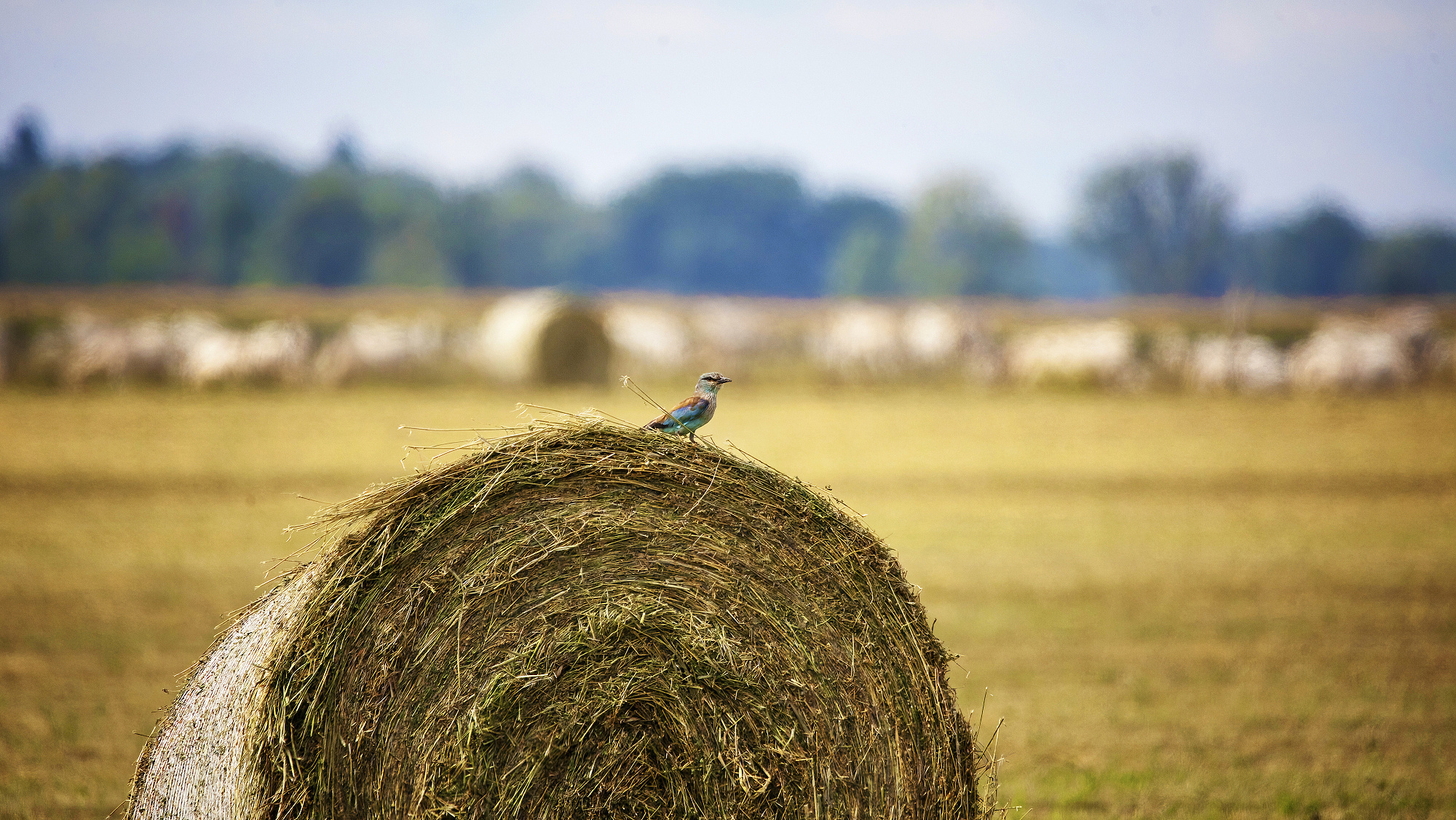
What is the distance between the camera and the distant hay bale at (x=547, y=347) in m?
31.3

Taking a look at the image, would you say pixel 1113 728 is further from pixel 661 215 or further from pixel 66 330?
pixel 661 215

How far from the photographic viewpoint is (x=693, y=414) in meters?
5.16

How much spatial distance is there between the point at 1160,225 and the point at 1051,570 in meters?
118

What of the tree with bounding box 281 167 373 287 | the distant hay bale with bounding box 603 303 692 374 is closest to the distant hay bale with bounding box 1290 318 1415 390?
the distant hay bale with bounding box 603 303 692 374

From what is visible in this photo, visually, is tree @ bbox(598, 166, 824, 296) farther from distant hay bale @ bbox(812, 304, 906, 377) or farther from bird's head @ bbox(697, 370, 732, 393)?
bird's head @ bbox(697, 370, 732, 393)

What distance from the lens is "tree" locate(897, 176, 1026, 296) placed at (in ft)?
413

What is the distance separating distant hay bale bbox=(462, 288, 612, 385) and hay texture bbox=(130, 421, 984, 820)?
26.6 m

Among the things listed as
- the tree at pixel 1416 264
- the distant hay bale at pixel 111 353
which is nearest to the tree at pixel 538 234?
the tree at pixel 1416 264

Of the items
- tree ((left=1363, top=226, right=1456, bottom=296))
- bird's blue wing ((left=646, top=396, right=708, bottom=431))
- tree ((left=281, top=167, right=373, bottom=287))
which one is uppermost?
tree ((left=281, top=167, right=373, bottom=287))

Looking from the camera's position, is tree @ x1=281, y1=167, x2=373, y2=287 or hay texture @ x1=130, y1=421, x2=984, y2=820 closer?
hay texture @ x1=130, y1=421, x2=984, y2=820

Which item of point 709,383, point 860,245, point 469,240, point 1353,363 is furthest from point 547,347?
point 860,245

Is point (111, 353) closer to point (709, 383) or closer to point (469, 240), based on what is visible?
point (709, 383)

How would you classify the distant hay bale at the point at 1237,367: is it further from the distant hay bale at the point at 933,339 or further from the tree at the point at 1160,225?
the tree at the point at 1160,225

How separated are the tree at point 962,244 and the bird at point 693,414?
122 meters
